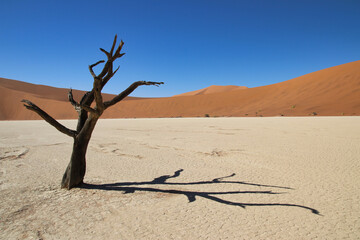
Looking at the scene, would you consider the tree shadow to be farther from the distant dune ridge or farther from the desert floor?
the distant dune ridge

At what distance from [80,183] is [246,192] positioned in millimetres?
2689

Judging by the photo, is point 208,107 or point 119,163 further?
point 208,107

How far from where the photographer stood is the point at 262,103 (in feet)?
119

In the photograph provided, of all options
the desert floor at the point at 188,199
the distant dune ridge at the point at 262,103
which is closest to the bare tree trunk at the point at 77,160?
the desert floor at the point at 188,199

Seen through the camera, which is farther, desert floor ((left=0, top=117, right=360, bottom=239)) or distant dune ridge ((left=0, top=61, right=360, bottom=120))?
distant dune ridge ((left=0, top=61, right=360, bottom=120))

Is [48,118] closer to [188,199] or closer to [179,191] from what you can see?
[179,191]

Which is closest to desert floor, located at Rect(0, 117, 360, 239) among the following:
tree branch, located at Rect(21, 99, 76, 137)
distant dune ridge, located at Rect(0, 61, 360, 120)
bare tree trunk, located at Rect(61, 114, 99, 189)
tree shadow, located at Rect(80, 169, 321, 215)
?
tree shadow, located at Rect(80, 169, 321, 215)

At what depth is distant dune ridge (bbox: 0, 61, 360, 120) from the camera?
27378mm

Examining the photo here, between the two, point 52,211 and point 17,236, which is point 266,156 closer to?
point 52,211

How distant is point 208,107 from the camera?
41000 millimetres

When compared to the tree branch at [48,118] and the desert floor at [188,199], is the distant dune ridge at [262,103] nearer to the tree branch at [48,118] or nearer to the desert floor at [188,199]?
the desert floor at [188,199]

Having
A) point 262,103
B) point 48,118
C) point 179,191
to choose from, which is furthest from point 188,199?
point 262,103

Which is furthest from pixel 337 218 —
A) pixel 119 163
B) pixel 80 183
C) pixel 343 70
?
Answer: pixel 343 70

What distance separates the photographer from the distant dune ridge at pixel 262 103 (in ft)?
89.8
